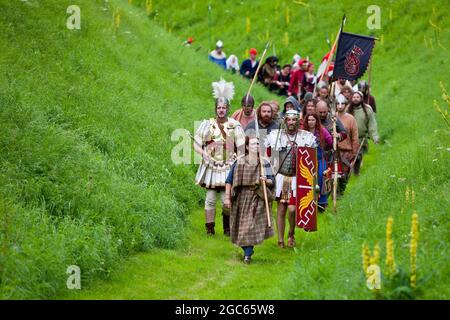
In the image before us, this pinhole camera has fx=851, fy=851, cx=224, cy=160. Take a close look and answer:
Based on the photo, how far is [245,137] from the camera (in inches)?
478

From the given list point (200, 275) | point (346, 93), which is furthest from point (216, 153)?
point (346, 93)

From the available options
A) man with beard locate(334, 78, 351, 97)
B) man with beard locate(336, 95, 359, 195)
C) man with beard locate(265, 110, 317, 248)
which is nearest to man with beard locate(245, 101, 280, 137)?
man with beard locate(265, 110, 317, 248)

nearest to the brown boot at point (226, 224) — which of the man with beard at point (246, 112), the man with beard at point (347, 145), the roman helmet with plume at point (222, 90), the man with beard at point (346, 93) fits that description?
the man with beard at point (246, 112)

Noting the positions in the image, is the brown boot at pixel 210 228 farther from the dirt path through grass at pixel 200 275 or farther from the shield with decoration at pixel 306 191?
the shield with decoration at pixel 306 191

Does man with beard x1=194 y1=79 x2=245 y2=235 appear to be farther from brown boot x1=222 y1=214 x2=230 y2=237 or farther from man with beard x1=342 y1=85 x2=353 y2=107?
man with beard x1=342 y1=85 x2=353 y2=107

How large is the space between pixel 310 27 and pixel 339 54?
1890cm

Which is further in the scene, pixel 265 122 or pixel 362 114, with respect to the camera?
pixel 362 114

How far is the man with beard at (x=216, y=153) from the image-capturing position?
12.6m

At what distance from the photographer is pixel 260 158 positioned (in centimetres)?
1138

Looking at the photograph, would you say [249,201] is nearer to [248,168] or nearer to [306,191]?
[248,168]

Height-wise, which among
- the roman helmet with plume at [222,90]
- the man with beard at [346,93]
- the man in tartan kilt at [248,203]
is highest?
the roman helmet with plume at [222,90]

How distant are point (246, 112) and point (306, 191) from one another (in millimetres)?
2378
